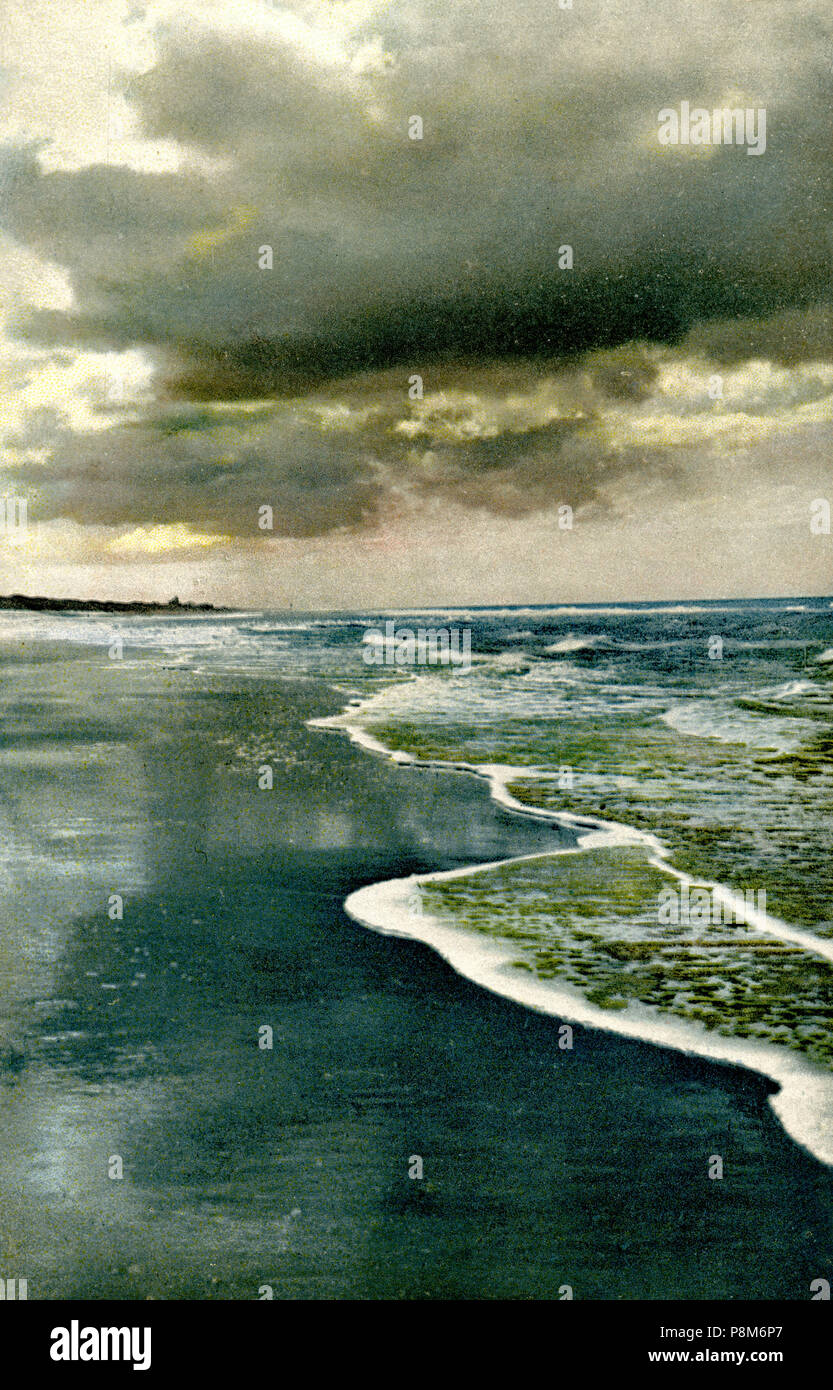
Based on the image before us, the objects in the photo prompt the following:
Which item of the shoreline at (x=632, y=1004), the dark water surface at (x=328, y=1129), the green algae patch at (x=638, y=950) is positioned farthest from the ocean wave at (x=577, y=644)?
the dark water surface at (x=328, y=1129)

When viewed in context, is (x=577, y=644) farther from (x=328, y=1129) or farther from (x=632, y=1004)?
(x=328, y=1129)

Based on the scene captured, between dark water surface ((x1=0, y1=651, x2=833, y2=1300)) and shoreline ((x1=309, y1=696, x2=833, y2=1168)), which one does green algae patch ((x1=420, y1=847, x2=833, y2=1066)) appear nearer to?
shoreline ((x1=309, y1=696, x2=833, y2=1168))

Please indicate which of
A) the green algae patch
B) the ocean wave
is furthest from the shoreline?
the ocean wave

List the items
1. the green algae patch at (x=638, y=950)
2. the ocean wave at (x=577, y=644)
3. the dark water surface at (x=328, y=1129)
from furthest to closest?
the ocean wave at (x=577, y=644), the green algae patch at (x=638, y=950), the dark water surface at (x=328, y=1129)

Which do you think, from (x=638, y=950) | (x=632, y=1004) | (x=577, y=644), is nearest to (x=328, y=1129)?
(x=632, y=1004)

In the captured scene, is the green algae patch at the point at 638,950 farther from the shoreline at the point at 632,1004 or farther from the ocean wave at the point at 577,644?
the ocean wave at the point at 577,644

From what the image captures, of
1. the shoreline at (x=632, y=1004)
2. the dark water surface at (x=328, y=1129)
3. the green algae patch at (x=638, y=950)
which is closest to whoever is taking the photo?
the dark water surface at (x=328, y=1129)

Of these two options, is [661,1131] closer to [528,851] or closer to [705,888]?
[705,888]
